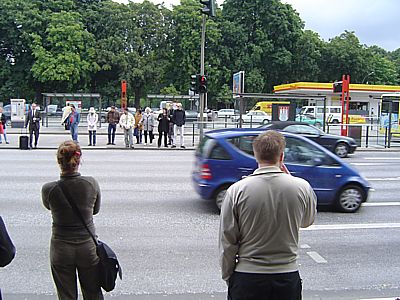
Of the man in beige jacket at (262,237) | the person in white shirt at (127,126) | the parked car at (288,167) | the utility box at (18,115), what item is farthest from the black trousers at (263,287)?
the utility box at (18,115)

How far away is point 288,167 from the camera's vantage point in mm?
8766

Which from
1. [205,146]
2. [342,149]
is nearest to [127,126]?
[342,149]

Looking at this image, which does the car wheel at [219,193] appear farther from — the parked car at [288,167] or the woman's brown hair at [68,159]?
the woman's brown hair at [68,159]

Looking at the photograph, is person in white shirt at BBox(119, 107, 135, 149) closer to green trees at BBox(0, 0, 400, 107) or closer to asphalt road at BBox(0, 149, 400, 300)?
asphalt road at BBox(0, 149, 400, 300)

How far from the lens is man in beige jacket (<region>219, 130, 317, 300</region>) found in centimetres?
286

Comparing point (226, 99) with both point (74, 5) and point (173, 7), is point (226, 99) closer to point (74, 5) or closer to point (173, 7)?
point (173, 7)

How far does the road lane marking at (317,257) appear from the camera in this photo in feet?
19.9

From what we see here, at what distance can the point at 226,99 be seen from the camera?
55.4m

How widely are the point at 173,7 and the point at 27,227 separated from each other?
51.5 meters

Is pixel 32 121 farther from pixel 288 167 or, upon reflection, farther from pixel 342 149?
pixel 288 167

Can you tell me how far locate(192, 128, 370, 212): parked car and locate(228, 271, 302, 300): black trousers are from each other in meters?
5.64

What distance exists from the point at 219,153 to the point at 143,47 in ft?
153

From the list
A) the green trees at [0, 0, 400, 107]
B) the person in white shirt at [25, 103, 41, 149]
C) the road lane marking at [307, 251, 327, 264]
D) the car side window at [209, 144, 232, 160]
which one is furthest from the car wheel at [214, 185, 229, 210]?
the green trees at [0, 0, 400, 107]

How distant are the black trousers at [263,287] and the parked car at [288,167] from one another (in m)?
5.64
